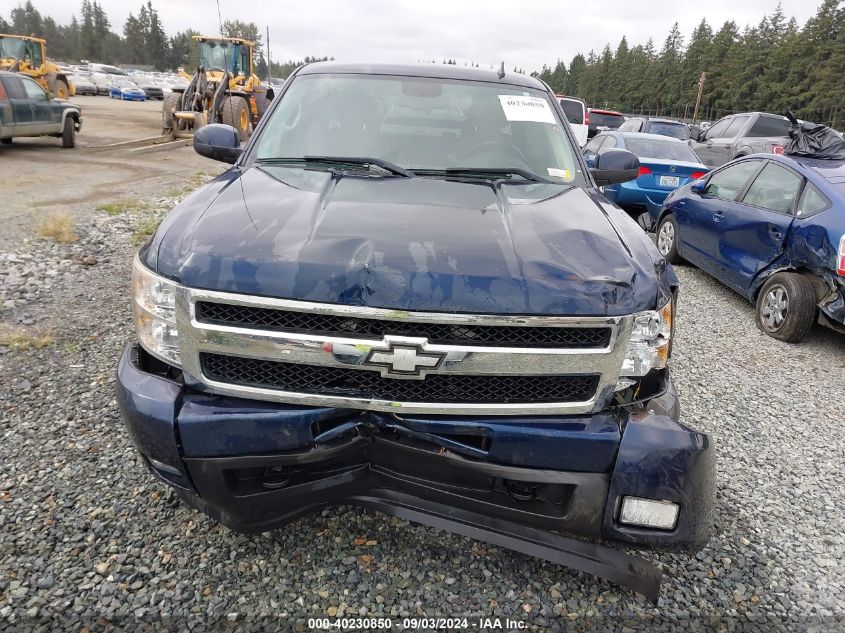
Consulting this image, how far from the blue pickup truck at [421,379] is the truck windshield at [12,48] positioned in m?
26.4

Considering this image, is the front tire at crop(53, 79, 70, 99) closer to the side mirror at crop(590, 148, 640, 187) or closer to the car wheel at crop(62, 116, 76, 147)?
the car wheel at crop(62, 116, 76, 147)

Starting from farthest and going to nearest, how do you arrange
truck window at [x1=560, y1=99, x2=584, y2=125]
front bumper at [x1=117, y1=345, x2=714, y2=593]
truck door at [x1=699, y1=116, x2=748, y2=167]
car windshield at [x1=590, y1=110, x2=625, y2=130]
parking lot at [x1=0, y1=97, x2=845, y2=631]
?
car windshield at [x1=590, y1=110, x2=625, y2=130], truck window at [x1=560, y1=99, x2=584, y2=125], truck door at [x1=699, y1=116, x2=748, y2=167], parking lot at [x1=0, y1=97, x2=845, y2=631], front bumper at [x1=117, y1=345, x2=714, y2=593]

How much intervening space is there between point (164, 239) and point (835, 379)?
480cm

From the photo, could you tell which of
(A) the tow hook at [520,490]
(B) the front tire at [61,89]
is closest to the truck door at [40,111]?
(B) the front tire at [61,89]

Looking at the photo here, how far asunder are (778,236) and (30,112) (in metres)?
14.2

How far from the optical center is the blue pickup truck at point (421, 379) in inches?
72.6

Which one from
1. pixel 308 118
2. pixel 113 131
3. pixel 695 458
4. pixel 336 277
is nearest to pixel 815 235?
pixel 695 458

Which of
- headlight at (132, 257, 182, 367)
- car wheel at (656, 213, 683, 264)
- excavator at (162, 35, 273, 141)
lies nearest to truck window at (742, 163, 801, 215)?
car wheel at (656, 213, 683, 264)

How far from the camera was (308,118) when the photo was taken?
321cm

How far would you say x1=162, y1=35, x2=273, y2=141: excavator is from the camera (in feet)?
50.2

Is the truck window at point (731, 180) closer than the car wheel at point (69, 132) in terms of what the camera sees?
Yes

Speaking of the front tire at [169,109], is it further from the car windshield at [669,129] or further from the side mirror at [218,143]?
the side mirror at [218,143]

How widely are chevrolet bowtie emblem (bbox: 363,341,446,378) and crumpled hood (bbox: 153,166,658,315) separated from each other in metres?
0.14

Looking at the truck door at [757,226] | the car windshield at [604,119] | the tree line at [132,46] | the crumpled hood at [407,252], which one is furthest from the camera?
the tree line at [132,46]
